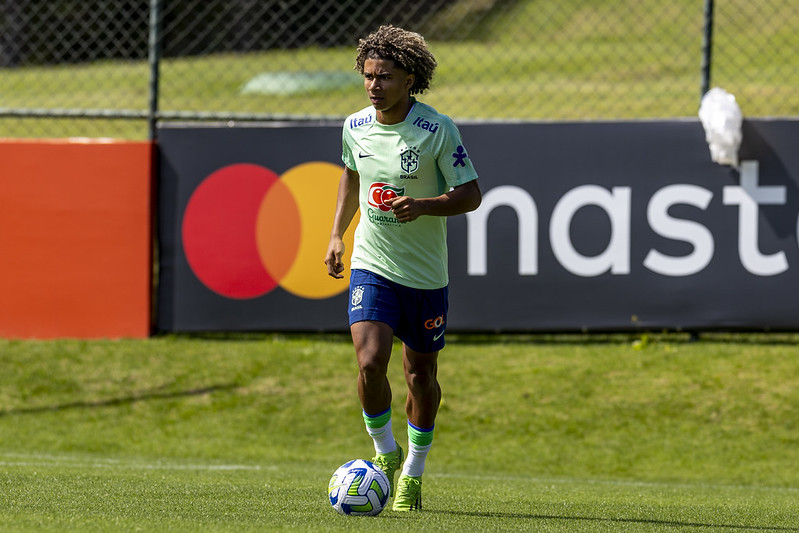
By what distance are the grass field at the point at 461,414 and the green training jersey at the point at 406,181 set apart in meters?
1.48

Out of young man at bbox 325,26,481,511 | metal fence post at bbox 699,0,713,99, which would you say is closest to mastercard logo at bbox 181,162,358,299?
metal fence post at bbox 699,0,713,99

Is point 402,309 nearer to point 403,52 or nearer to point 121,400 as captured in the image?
point 403,52

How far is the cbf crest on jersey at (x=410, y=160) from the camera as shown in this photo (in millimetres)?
5207

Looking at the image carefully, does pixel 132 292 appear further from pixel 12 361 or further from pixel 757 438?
pixel 757 438

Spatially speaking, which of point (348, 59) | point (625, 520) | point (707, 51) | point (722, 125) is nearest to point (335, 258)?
point (625, 520)

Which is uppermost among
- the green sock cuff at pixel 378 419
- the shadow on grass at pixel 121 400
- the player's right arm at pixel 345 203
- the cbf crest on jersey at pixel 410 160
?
the cbf crest on jersey at pixel 410 160

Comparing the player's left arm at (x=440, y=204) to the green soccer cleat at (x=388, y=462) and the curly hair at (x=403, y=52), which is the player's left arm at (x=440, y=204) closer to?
the curly hair at (x=403, y=52)

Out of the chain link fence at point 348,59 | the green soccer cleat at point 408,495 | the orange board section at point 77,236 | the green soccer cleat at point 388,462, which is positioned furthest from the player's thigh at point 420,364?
the orange board section at point 77,236

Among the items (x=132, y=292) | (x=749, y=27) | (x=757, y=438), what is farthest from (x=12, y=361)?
(x=749, y=27)

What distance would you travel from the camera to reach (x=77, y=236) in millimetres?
9969

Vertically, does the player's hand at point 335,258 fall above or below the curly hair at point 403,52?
below

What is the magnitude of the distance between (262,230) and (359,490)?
17.2 ft

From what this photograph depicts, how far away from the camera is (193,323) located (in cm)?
1002

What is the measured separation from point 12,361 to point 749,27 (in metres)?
17.5
